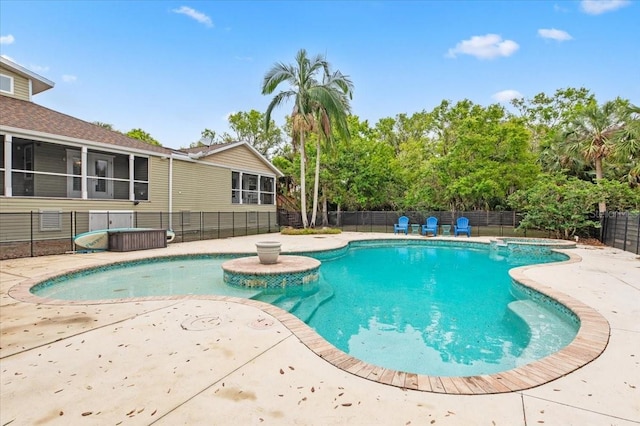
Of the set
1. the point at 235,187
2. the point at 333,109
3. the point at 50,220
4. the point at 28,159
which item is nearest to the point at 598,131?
the point at 333,109

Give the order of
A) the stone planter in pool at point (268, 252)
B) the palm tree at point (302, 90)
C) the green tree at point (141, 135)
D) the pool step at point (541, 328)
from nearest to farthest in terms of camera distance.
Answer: the pool step at point (541, 328) → the stone planter in pool at point (268, 252) → the palm tree at point (302, 90) → the green tree at point (141, 135)

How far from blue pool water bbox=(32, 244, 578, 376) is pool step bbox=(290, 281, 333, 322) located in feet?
0.06

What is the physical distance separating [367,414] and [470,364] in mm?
2181

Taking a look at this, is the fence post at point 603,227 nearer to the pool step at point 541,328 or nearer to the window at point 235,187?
the pool step at point 541,328

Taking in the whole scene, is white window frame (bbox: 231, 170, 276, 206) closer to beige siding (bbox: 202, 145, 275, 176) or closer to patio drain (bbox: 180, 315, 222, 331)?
beige siding (bbox: 202, 145, 275, 176)

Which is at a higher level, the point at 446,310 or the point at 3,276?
the point at 3,276

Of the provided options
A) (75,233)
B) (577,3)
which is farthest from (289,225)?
(577,3)

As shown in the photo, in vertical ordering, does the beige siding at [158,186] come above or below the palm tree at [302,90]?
below

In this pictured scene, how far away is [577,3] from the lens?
13.0m

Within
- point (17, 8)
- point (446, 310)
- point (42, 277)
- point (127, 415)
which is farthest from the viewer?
point (17, 8)

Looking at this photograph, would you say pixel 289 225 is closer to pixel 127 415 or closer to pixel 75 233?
pixel 75 233

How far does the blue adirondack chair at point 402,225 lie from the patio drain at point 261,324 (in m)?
15.2

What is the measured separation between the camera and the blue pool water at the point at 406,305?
409 cm

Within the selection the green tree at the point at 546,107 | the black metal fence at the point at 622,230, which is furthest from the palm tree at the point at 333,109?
the green tree at the point at 546,107
